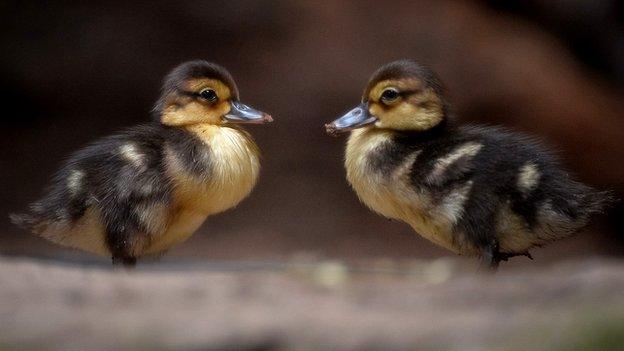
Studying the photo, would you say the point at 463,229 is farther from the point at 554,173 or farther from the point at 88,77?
the point at 88,77

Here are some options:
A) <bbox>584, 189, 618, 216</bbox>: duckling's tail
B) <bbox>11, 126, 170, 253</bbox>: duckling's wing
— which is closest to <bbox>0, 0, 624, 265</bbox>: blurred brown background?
<bbox>11, 126, 170, 253</bbox>: duckling's wing

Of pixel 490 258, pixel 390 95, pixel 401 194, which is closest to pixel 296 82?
pixel 390 95

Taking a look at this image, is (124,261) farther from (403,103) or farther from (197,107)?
(403,103)

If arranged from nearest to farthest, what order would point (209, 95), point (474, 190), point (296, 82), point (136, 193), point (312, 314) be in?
1. point (312, 314)
2. point (474, 190)
3. point (136, 193)
4. point (209, 95)
5. point (296, 82)

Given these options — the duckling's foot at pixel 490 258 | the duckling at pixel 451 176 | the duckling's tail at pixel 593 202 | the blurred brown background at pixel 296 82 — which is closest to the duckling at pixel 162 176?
the duckling at pixel 451 176

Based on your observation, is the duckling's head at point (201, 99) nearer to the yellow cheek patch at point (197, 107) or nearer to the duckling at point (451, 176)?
the yellow cheek patch at point (197, 107)
